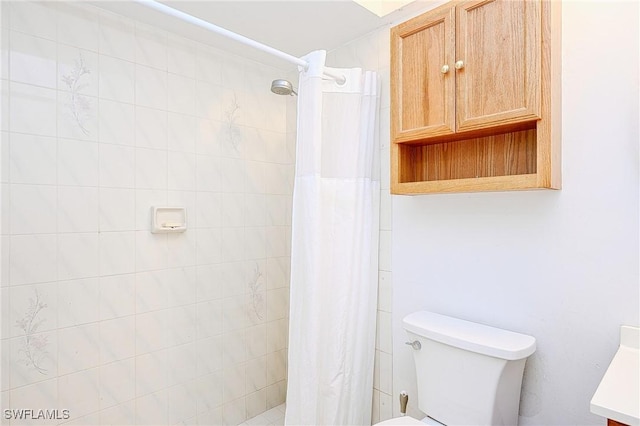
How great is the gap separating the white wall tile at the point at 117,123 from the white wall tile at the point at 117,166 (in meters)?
0.03

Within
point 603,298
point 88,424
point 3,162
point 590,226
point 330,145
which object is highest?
point 330,145

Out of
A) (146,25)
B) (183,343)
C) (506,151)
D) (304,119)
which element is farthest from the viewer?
(183,343)

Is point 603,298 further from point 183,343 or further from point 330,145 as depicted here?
point 183,343

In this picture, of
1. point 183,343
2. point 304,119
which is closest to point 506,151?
point 304,119

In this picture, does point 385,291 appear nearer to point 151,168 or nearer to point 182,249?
point 182,249

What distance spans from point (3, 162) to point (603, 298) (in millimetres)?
2235

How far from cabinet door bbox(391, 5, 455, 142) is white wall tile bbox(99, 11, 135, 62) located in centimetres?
123

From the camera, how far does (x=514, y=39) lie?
1225 mm

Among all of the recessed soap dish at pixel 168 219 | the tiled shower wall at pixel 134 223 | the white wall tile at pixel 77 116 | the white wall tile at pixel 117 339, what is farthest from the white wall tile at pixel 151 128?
the white wall tile at pixel 117 339

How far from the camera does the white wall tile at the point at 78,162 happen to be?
1.57 metres

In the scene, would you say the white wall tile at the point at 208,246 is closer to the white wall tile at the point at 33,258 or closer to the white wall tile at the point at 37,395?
the white wall tile at the point at 33,258

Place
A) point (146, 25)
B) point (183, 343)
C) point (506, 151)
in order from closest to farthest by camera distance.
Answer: point (506, 151)
point (146, 25)
point (183, 343)

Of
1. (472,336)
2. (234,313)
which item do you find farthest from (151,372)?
(472,336)

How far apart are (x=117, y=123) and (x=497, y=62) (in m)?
1.62
